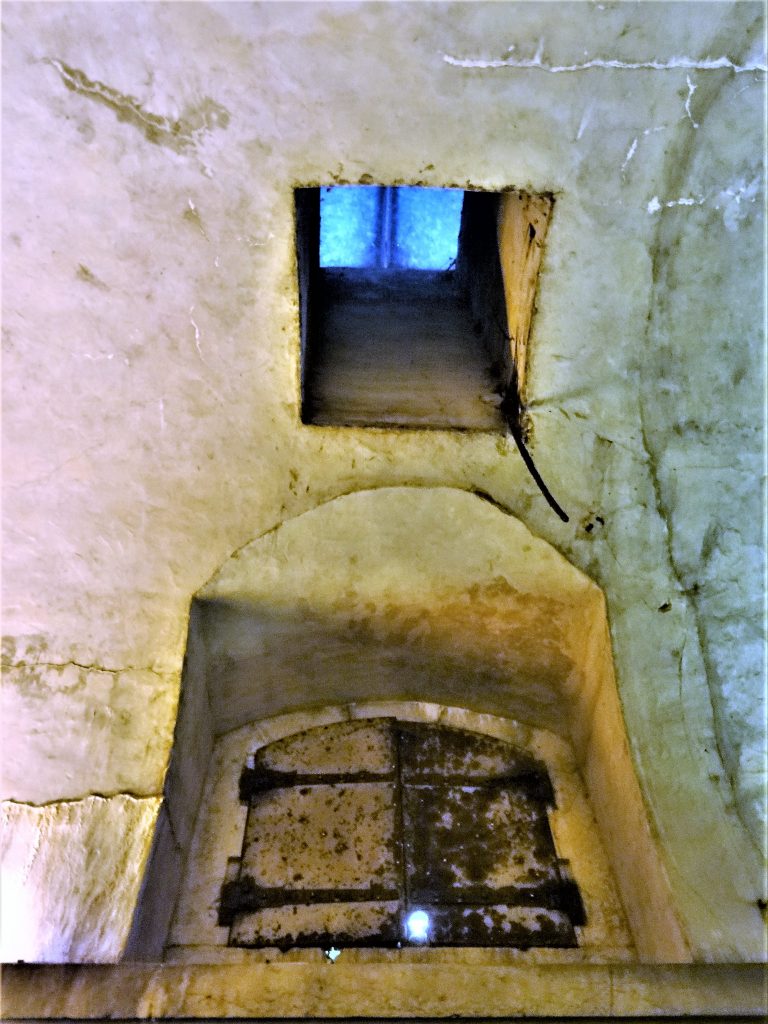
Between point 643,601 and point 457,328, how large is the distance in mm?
1804

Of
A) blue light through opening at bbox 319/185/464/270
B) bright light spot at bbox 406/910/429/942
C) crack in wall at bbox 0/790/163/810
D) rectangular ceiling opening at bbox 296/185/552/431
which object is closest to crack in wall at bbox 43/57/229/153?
rectangular ceiling opening at bbox 296/185/552/431

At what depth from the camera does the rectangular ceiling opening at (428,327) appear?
284 centimetres

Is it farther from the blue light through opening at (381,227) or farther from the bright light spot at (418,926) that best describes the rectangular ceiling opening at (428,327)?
the blue light through opening at (381,227)

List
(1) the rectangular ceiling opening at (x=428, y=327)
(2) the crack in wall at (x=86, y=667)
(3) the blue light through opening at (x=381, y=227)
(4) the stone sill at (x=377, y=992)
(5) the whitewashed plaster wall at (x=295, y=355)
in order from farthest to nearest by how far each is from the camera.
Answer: (3) the blue light through opening at (x=381, y=227) < (1) the rectangular ceiling opening at (x=428, y=327) < (2) the crack in wall at (x=86, y=667) < (5) the whitewashed plaster wall at (x=295, y=355) < (4) the stone sill at (x=377, y=992)

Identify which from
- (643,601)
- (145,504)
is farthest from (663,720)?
(145,504)

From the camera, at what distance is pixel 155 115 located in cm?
220

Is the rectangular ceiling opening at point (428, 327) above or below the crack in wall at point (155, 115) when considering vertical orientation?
above

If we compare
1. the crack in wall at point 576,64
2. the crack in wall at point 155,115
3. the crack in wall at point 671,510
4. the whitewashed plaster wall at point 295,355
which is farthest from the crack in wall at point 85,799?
the crack in wall at point 576,64

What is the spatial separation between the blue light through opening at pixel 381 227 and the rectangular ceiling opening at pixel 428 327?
97.0 inches

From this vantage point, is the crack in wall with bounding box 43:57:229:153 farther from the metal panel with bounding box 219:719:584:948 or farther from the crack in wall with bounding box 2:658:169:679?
the metal panel with bounding box 219:719:584:948

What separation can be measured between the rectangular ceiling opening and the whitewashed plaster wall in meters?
0.19

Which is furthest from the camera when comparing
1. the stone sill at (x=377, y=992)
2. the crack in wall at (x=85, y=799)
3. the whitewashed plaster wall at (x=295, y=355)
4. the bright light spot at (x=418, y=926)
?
the bright light spot at (x=418, y=926)

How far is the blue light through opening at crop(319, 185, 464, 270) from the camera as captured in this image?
Result: 6539 millimetres

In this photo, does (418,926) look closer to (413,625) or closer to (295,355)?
(413,625)
